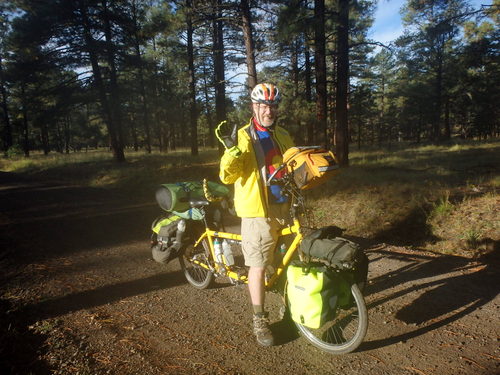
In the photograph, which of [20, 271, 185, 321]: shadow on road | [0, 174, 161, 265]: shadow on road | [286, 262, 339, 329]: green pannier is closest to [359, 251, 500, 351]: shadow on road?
[286, 262, 339, 329]: green pannier

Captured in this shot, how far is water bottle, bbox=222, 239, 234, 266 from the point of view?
12.6 feet

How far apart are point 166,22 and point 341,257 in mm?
17072

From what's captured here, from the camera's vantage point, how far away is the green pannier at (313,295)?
2668mm

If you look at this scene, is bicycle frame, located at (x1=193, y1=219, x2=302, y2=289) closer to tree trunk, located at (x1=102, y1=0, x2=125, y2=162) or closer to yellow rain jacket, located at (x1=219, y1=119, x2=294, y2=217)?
yellow rain jacket, located at (x1=219, y1=119, x2=294, y2=217)

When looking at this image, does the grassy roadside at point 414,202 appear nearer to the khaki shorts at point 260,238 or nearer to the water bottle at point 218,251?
the water bottle at point 218,251

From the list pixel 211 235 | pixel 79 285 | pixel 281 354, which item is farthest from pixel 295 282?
pixel 79 285

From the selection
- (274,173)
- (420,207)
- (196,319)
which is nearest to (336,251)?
(274,173)

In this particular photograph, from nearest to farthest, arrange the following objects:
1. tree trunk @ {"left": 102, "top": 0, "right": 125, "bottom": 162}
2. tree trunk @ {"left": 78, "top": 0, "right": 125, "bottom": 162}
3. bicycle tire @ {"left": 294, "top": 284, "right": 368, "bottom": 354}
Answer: bicycle tire @ {"left": 294, "top": 284, "right": 368, "bottom": 354}, tree trunk @ {"left": 78, "top": 0, "right": 125, "bottom": 162}, tree trunk @ {"left": 102, "top": 0, "right": 125, "bottom": 162}

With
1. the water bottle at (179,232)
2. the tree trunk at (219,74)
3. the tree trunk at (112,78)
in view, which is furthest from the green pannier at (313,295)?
the tree trunk at (112,78)

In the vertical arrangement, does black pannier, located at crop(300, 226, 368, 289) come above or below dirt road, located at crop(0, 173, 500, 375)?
above

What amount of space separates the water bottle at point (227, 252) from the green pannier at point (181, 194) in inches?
26.0

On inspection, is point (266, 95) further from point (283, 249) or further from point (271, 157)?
point (283, 249)

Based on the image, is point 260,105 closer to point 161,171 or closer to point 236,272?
point 236,272

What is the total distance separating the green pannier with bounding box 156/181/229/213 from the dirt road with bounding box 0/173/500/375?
1261mm
